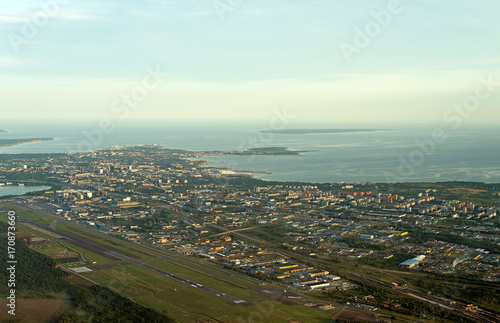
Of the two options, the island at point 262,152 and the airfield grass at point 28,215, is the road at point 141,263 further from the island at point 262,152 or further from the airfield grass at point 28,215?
the island at point 262,152

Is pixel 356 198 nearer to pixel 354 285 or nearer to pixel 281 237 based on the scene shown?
pixel 281 237

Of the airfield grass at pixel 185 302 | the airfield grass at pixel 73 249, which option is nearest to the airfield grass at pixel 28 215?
the airfield grass at pixel 73 249

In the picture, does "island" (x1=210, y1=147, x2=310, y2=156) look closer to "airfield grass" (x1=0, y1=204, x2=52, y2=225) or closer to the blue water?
the blue water

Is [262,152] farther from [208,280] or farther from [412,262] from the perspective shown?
[208,280]

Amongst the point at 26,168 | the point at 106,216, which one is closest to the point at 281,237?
the point at 106,216

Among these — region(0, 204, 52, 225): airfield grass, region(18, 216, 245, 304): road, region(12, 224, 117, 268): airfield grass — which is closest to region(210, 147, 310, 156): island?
region(0, 204, 52, 225): airfield grass

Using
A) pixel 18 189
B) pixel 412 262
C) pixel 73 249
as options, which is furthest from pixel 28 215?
pixel 412 262

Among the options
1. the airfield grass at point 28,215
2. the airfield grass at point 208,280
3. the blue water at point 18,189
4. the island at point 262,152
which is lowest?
the airfield grass at point 208,280
